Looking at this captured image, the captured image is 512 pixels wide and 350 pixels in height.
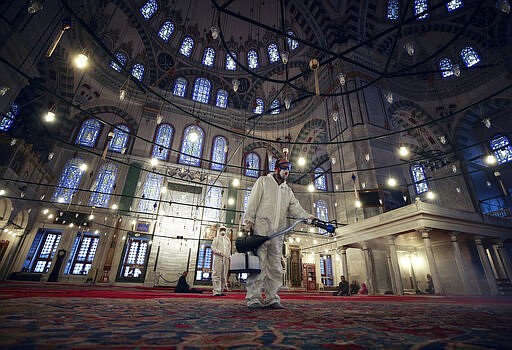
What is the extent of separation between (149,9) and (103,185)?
1365cm

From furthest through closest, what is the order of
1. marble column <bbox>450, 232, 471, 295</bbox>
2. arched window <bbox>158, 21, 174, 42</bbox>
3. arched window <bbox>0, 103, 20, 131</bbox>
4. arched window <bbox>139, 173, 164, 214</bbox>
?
1. arched window <bbox>158, 21, 174, 42</bbox>
2. arched window <bbox>139, 173, 164, 214</bbox>
3. arched window <bbox>0, 103, 20, 131</bbox>
4. marble column <bbox>450, 232, 471, 295</bbox>

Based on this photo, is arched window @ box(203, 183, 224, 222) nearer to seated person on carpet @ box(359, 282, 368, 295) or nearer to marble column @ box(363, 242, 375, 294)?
marble column @ box(363, 242, 375, 294)

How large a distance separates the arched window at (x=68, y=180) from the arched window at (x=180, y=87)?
8903 millimetres

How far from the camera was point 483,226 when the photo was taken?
33.1ft

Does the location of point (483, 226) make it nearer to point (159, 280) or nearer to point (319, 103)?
point (319, 103)

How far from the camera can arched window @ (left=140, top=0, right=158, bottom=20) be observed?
1714 cm

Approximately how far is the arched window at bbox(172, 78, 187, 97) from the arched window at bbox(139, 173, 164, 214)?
771cm

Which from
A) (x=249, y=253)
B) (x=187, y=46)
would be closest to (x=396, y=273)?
(x=249, y=253)

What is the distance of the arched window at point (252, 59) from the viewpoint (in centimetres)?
2111

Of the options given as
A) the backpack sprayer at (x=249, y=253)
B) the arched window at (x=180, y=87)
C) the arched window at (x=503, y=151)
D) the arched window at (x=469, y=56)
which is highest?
the arched window at (x=180, y=87)

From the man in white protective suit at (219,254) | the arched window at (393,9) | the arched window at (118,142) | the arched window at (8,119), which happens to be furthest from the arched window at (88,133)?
the arched window at (393,9)

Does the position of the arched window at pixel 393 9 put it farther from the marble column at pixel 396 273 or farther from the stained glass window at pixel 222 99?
the marble column at pixel 396 273

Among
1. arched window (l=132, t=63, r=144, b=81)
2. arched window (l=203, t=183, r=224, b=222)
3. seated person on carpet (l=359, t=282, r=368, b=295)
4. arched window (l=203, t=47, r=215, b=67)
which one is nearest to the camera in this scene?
seated person on carpet (l=359, t=282, r=368, b=295)

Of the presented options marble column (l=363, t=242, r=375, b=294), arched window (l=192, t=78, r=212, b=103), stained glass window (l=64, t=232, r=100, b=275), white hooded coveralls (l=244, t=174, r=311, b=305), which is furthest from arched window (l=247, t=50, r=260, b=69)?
white hooded coveralls (l=244, t=174, r=311, b=305)
